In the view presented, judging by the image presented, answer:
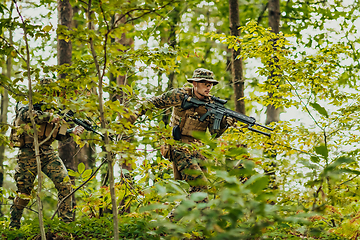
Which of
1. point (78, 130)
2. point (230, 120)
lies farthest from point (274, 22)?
point (78, 130)

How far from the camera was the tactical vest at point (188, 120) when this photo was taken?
13.9 feet

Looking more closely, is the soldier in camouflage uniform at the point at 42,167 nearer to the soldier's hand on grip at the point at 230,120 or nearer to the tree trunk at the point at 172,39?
the soldier's hand on grip at the point at 230,120

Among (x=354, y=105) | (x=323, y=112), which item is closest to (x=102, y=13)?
(x=323, y=112)

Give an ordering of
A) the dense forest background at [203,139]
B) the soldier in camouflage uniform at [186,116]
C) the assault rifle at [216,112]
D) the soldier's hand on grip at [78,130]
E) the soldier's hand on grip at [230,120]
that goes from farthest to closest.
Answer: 1. the soldier's hand on grip at [230,120]
2. the assault rifle at [216,112]
3. the soldier in camouflage uniform at [186,116]
4. the soldier's hand on grip at [78,130]
5. the dense forest background at [203,139]

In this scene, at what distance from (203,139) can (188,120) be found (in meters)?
3.07

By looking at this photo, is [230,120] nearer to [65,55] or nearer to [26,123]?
[26,123]

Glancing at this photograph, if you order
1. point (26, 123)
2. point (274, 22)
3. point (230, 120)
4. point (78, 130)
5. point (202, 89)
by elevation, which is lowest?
point (78, 130)

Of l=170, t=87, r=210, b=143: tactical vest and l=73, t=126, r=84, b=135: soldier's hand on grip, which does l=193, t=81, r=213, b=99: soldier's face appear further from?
l=73, t=126, r=84, b=135: soldier's hand on grip

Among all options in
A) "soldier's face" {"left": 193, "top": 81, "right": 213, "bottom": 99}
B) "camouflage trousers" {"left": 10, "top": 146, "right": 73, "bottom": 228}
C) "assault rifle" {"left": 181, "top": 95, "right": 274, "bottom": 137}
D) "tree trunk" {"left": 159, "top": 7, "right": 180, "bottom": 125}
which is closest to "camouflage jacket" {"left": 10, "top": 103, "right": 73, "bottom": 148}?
"camouflage trousers" {"left": 10, "top": 146, "right": 73, "bottom": 228}

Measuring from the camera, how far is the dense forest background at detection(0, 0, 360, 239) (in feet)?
3.80

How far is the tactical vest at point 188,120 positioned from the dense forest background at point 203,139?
413 mm

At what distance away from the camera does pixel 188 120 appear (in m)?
4.22

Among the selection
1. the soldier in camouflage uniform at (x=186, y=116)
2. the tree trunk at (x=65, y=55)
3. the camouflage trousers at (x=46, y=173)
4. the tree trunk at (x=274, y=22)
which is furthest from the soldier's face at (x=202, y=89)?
the tree trunk at (x=274, y=22)

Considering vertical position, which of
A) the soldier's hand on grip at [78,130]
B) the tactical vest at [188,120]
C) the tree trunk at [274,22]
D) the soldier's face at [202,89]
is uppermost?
the tree trunk at [274,22]
